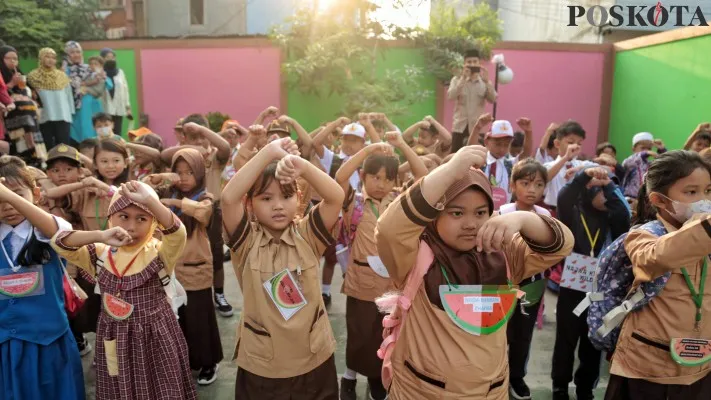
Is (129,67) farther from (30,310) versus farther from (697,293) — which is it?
(697,293)

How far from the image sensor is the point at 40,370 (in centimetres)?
291

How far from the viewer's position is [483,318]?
2027 millimetres

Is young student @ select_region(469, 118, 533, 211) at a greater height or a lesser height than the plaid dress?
greater

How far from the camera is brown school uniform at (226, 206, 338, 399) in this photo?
2463 mm

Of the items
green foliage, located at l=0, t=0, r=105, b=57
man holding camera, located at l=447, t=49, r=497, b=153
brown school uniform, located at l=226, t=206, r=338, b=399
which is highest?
green foliage, located at l=0, t=0, r=105, b=57

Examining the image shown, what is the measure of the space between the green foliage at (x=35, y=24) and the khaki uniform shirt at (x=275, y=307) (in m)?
11.8

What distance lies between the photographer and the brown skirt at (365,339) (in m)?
3.41

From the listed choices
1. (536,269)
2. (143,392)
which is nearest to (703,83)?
(536,269)

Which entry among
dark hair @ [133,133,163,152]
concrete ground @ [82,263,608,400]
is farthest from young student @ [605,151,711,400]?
dark hair @ [133,133,163,152]

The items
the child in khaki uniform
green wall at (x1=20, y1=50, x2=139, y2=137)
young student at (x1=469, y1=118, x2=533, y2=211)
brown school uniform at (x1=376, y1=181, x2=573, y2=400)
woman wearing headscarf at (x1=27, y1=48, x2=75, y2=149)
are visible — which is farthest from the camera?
green wall at (x1=20, y1=50, x2=139, y2=137)

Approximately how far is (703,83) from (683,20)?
18.7ft

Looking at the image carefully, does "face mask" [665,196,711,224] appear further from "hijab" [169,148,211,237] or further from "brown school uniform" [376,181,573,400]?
"hijab" [169,148,211,237]

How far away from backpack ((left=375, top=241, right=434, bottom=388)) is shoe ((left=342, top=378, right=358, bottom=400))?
1.34 m

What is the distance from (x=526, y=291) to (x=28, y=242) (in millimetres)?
2925
